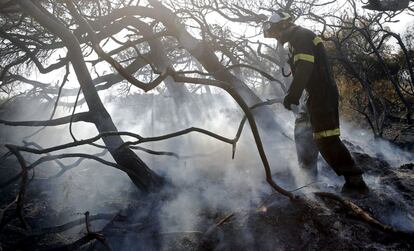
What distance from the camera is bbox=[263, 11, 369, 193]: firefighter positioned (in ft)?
10.6

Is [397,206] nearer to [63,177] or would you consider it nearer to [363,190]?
[363,190]

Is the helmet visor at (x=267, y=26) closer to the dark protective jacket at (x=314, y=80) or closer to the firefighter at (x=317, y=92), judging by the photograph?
the firefighter at (x=317, y=92)

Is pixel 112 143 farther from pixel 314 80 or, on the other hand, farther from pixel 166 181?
pixel 314 80

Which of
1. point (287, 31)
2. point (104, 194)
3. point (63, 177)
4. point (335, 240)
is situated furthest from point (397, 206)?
point (63, 177)

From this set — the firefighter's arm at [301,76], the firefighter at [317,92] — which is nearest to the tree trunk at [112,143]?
the firefighter at [317,92]

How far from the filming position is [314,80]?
3.40 m

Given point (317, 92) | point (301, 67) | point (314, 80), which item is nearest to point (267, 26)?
point (301, 67)

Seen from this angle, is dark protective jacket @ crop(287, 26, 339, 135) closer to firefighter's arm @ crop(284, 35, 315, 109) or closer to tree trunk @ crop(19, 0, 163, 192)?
firefighter's arm @ crop(284, 35, 315, 109)

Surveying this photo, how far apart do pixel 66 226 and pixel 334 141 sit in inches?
111

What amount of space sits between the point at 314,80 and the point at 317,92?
128mm

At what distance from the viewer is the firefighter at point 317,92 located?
322 centimetres

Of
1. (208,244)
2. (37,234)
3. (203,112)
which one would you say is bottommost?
(208,244)

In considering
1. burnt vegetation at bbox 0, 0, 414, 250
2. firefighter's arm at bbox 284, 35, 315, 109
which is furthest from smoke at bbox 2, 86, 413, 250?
firefighter's arm at bbox 284, 35, 315, 109

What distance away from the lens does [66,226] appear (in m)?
3.34
